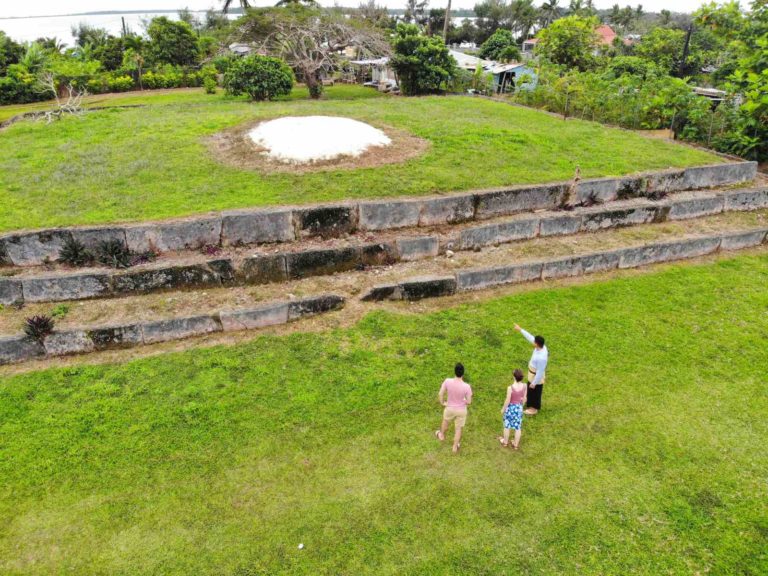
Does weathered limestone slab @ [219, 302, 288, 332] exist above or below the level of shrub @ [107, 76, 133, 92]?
below

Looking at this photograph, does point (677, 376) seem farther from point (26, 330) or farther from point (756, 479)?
point (26, 330)

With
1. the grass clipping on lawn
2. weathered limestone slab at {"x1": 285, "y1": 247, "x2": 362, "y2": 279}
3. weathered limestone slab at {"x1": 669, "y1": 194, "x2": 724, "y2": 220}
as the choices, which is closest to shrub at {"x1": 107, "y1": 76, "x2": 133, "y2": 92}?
the grass clipping on lawn

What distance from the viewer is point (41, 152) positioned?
1218cm

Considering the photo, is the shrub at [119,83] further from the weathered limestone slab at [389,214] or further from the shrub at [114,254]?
the weathered limestone slab at [389,214]

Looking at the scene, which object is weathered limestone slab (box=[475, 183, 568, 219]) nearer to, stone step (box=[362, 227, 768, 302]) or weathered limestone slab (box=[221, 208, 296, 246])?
stone step (box=[362, 227, 768, 302])

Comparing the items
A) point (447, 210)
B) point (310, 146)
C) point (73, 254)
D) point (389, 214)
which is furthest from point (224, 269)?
point (447, 210)

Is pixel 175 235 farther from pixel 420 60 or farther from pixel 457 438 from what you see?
pixel 420 60

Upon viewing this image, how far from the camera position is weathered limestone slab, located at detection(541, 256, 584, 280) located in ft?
31.5

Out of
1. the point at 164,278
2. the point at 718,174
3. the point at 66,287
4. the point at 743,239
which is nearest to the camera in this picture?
the point at 66,287

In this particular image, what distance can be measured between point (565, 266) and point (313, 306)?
4966mm

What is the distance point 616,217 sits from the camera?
11.3m

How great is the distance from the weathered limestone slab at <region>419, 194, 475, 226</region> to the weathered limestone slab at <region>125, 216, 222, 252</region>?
405cm

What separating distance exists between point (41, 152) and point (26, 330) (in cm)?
718

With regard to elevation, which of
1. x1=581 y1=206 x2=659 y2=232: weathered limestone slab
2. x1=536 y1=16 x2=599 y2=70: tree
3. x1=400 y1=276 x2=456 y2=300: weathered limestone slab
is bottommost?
x1=400 y1=276 x2=456 y2=300: weathered limestone slab
